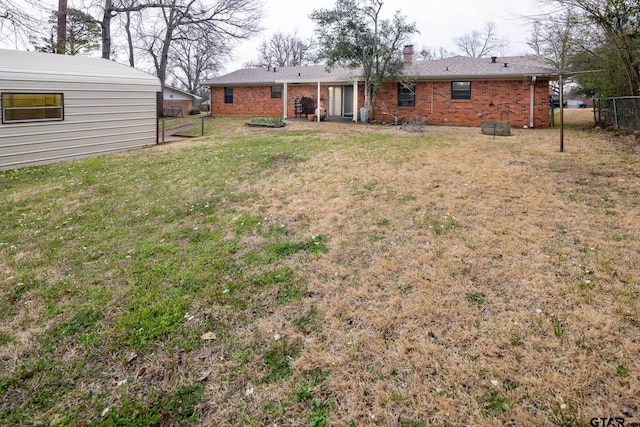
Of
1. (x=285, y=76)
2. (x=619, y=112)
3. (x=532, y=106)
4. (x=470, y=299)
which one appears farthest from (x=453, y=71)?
(x=470, y=299)

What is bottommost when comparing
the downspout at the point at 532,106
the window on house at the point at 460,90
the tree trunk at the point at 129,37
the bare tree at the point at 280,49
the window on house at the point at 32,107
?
the window on house at the point at 32,107

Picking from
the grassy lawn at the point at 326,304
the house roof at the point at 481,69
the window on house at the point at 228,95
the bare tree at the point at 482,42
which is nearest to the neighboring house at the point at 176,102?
the window on house at the point at 228,95

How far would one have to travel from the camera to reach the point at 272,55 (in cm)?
4847

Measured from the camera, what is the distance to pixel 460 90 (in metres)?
18.3

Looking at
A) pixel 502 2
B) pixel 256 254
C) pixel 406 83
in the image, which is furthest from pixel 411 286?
pixel 406 83

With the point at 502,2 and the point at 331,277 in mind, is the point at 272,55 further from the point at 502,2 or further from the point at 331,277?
the point at 331,277

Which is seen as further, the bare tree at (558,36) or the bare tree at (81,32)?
the bare tree at (81,32)

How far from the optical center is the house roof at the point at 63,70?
9836mm

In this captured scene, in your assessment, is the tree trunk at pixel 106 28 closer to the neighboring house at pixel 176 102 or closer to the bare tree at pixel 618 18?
the neighboring house at pixel 176 102

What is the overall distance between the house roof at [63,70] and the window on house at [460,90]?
13.0 m

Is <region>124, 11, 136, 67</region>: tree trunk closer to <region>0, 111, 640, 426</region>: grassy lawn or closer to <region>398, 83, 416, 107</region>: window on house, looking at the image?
<region>398, 83, 416, 107</region>: window on house

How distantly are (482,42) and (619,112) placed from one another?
3696cm

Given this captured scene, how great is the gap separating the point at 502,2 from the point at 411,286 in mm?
12913

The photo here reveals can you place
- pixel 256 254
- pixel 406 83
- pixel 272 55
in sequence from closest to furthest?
pixel 256 254 < pixel 406 83 < pixel 272 55
